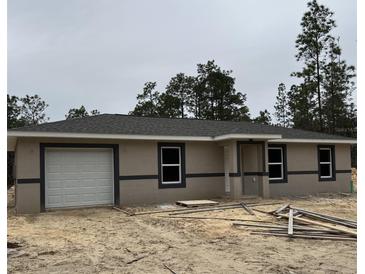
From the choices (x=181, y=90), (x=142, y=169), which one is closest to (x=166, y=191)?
(x=142, y=169)

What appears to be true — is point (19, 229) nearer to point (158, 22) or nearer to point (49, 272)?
point (49, 272)

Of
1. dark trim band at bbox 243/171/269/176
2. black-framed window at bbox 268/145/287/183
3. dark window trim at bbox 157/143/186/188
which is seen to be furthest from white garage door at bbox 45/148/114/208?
black-framed window at bbox 268/145/287/183

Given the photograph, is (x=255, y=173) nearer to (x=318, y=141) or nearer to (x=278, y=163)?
(x=278, y=163)

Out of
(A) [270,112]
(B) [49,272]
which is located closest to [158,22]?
(B) [49,272]

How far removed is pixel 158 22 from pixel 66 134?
23.2 ft

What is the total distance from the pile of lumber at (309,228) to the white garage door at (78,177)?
20.3 ft

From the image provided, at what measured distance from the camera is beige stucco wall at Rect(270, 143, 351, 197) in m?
18.1

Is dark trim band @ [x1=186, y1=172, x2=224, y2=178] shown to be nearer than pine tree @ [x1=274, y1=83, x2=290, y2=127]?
Yes

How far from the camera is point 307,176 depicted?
18625 mm

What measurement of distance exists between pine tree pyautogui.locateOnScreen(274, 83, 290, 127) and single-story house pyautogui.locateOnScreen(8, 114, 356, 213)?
3098 centimetres

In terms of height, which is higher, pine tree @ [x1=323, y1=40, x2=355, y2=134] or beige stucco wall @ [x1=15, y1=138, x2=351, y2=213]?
pine tree @ [x1=323, y1=40, x2=355, y2=134]

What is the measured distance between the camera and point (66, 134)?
13367 millimetres

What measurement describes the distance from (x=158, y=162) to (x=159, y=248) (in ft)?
25.5

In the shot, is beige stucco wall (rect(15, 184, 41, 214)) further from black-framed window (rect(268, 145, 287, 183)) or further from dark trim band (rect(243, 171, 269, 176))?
black-framed window (rect(268, 145, 287, 183))
